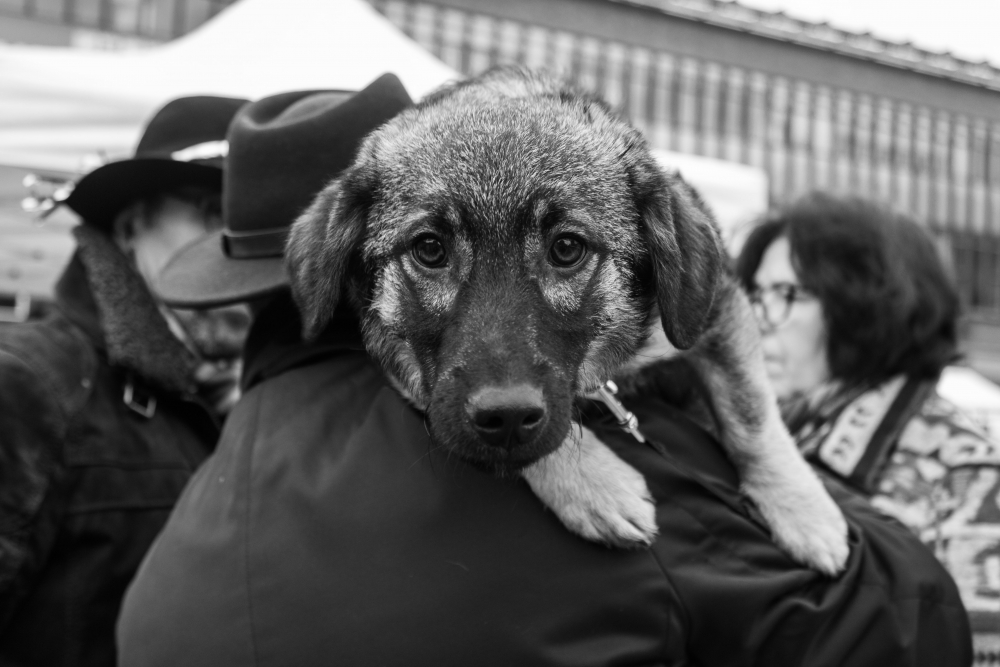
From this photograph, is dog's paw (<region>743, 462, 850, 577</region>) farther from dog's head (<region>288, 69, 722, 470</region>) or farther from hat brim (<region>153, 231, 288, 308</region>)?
hat brim (<region>153, 231, 288, 308</region>)

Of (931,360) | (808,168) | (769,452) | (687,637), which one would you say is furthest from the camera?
(808,168)

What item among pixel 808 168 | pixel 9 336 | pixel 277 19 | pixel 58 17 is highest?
pixel 277 19

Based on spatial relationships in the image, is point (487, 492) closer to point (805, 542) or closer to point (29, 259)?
point (805, 542)

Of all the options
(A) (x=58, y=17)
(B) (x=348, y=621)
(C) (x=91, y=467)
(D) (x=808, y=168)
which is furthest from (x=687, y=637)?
(D) (x=808, y=168)

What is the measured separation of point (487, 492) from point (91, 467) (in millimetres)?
1587

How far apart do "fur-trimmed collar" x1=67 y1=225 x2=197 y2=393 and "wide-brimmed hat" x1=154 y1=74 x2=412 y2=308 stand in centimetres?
62

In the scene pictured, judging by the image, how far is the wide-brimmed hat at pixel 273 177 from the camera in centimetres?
238

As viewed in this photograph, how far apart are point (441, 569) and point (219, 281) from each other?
112cm

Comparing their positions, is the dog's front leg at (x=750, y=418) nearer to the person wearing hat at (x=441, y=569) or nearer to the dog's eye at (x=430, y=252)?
the person wearing hat at (x=441, y=569)

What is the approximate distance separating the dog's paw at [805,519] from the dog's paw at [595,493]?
0.47 metres

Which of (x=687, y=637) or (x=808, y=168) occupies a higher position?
(x=687, y=637)

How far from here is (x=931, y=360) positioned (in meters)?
3.39

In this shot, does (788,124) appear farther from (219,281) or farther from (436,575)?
(436,575)

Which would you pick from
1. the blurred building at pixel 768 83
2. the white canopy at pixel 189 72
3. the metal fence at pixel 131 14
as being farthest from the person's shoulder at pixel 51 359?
the blurred building at pixel 768 83
